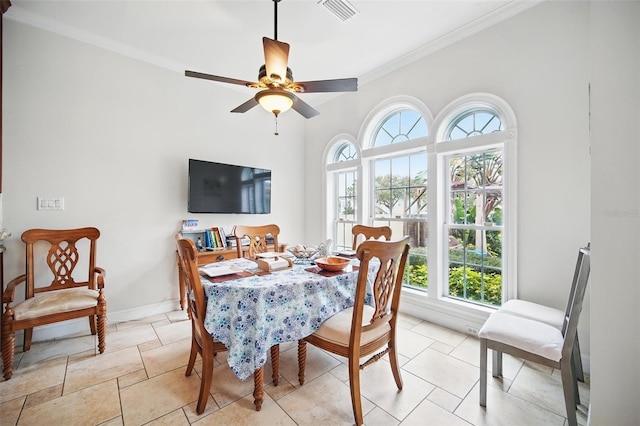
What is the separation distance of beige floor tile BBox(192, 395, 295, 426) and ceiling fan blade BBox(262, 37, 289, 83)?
221cm

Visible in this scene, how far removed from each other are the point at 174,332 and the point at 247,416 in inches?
60.0

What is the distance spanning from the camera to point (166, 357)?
223cm

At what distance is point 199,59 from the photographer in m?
3.14

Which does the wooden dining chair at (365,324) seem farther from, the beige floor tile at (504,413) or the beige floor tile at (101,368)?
the beige floor tile at (101,368)

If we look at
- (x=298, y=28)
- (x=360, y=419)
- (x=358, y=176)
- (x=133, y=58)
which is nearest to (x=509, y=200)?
(x=358, y=176)

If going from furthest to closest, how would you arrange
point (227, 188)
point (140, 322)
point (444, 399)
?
point (227, 188) → point (140, 322) → point (444, 399)

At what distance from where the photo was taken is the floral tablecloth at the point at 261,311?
59.0 inches

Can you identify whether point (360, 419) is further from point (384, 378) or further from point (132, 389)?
point (132, 389)

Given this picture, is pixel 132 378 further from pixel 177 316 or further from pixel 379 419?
pixel 379 419

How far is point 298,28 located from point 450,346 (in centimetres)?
336

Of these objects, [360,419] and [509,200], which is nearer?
[360,419]

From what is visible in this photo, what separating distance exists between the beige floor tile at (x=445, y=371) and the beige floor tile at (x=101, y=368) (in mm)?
2214

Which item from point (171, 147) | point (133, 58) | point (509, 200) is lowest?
point (509, 200)

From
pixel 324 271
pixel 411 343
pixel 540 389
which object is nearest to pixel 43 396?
pixel 324 271
